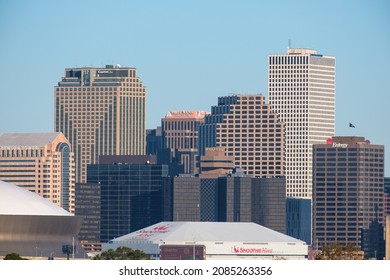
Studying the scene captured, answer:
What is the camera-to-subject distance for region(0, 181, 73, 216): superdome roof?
539 ft

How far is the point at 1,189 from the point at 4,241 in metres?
13.5

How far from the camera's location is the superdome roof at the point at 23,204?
164 metres

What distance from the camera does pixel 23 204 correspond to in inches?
6540

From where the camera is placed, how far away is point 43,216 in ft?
536
